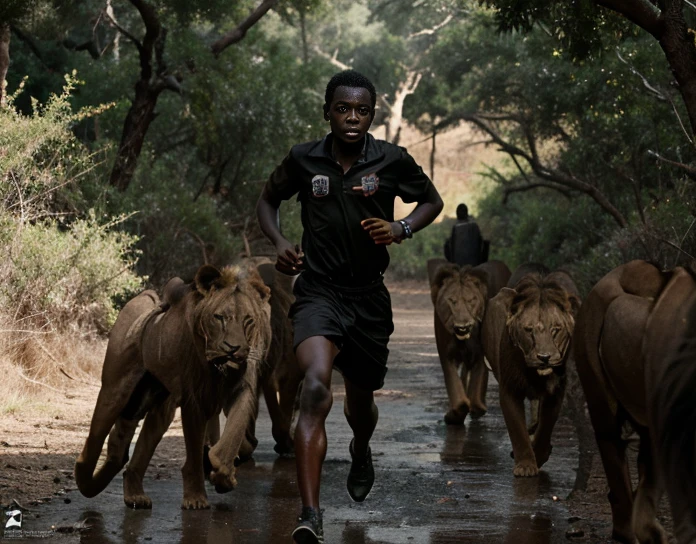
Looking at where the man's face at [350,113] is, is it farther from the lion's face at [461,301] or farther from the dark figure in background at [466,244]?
the dark figure in background at [466,244]

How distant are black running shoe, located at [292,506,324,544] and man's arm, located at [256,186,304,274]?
50.6 inches

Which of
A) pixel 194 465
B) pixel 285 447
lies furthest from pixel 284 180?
pixel 285 447

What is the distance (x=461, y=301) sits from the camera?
1180 centimetres

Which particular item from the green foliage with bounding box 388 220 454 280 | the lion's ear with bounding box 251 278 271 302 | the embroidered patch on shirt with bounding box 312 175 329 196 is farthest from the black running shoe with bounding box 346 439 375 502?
the green foliage with bounding box 388 220 454 280

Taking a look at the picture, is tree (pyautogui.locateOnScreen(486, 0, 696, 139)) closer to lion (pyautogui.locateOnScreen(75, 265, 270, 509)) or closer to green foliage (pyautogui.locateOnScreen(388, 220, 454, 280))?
lion (pyautogui.locateOnScreen(75, 265, 270, 509))

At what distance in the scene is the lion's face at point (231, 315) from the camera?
22.7 ft

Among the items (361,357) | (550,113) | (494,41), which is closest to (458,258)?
(361,357)

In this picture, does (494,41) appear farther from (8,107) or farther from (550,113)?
(8,107)

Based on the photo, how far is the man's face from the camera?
641 cm

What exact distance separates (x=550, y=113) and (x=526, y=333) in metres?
19.6

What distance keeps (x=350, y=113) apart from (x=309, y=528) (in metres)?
2.13

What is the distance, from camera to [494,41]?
34.1 m

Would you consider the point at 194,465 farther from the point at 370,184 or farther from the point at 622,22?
the point at 622,22

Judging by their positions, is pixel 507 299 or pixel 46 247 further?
pixel 46 247
